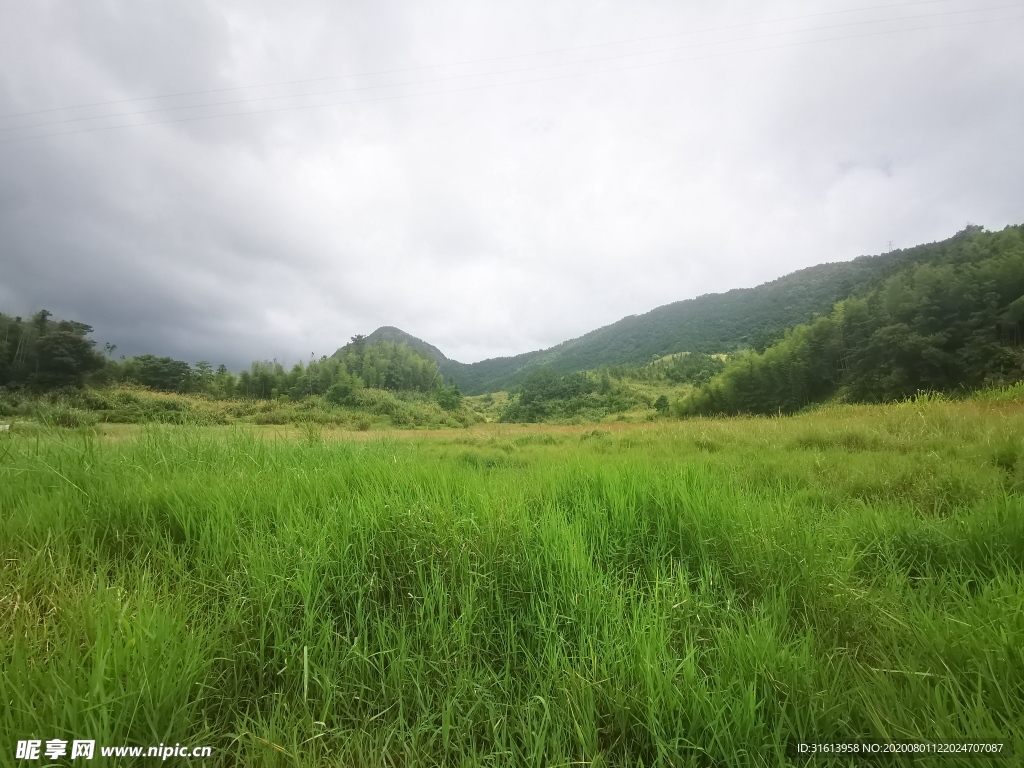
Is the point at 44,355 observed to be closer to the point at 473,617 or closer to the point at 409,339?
the point at 473,617

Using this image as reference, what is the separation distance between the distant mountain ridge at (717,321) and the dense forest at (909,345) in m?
28.6

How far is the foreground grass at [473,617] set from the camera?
42.2 inches

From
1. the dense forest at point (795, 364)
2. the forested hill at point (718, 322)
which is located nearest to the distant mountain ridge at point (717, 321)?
the forested hill at point (718, 322)

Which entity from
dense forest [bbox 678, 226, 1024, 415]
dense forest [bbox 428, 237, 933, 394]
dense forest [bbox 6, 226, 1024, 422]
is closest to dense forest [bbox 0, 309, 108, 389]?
dense forest [bbox 6, 226, 1024, 422]

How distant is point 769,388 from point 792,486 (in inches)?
1345

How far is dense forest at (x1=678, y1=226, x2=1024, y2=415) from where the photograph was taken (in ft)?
67.3

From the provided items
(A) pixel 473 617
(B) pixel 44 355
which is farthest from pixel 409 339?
(A) pixel 473 617

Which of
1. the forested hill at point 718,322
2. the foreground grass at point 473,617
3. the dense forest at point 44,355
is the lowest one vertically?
the foreground grass at point 473,617

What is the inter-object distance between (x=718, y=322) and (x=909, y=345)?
247 ft

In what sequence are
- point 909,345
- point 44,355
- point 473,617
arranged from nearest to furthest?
1. point 473,617
2. point 44,355
3. point 909,345

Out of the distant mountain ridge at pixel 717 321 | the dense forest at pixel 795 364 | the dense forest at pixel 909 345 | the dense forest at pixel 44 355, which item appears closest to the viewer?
the dense forest at pixel 44 355

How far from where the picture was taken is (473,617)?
59.7 inches

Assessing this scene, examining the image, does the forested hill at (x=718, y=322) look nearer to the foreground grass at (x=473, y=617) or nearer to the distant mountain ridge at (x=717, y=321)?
the distant mountain ridge at (x=717, y=321)

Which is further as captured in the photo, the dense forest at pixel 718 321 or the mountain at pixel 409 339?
the mountain at pixel 409 339
